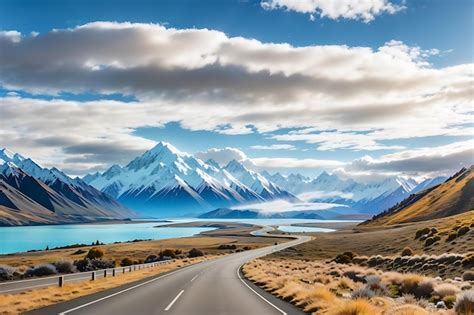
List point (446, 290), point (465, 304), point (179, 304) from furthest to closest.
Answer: point (446, 290) → point (179, 304) → point (465, 304)

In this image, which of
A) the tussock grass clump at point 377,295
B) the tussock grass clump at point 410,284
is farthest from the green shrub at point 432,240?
the tussock grass clump at point 410,284

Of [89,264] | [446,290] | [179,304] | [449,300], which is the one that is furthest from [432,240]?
[179,304]

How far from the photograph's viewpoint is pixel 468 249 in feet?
162

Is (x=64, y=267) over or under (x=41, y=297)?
under

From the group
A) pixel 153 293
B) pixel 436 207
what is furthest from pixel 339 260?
pixel 436 207

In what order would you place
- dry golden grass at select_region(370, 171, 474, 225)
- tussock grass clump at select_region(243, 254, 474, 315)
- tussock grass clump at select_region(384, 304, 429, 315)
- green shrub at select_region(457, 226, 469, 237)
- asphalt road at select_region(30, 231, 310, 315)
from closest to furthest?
1. tussock grass clump at select_region(384, 304, 429, 315)
2. tussock grass clump at select_region(243, 254, 474, 315)
3. asphalt road at select_region(30, 231, 310, 315)
4. green shrub at select_region(457, 226, 469, 237)
5. dry golden grass at select_region(370, 171, 474, 225)

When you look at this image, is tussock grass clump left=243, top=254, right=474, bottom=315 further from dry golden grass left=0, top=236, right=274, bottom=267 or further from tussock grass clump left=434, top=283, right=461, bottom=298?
dry golden grass left=0, top=236, right=274, bottom=267

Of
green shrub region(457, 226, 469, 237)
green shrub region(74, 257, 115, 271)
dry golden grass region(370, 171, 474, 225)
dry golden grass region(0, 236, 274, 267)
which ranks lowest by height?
dry golden grass region(0, 236, 274, 267)

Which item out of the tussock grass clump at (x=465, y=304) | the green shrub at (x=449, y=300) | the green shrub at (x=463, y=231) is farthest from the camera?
the green shrub at (x=463, y=231)

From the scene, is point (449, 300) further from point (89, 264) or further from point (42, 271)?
point (89, 264)

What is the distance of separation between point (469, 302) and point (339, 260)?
50558 millimetres

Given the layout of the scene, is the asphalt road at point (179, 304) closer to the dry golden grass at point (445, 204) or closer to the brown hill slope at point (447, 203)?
the brown hill slope at point (447, 203)

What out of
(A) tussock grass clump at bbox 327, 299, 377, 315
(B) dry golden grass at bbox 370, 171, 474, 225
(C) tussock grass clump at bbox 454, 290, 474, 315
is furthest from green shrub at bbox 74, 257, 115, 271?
(B) dry golden grass at bbox 370, 171, 474, 225

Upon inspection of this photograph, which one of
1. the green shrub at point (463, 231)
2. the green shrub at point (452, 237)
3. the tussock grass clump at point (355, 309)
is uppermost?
the green shrub at point (463, 231)
